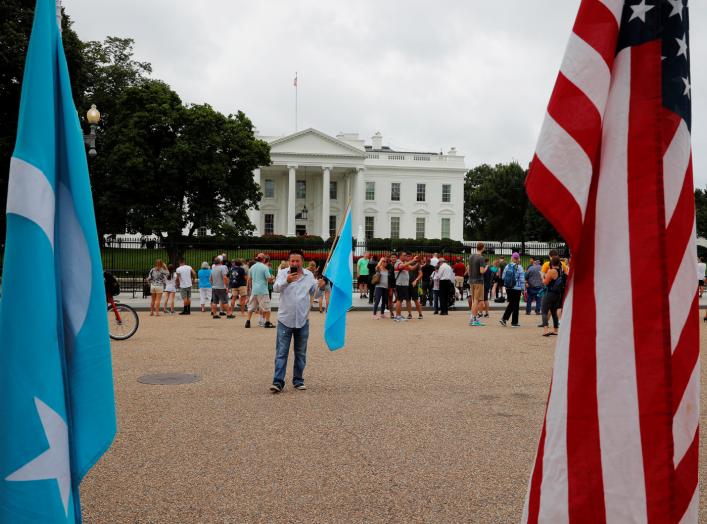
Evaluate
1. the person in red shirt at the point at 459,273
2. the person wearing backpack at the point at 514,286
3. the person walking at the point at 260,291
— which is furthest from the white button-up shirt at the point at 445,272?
the person walking at the point at 260,291

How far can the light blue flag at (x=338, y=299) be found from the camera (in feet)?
27.8

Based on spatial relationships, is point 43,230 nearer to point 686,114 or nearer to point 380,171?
point 686,114

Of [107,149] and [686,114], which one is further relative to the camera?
[107,149]

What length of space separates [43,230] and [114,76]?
149ft

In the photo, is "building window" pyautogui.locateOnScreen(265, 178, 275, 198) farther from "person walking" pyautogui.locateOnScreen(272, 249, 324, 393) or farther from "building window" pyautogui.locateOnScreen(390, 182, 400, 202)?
"person walking" pyautogui.locateOnScreen(272, 249, 324, 393)

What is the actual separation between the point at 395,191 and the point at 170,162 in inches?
1460

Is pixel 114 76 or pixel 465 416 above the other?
pixel 114 76

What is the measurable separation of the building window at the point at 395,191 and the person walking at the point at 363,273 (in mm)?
46710

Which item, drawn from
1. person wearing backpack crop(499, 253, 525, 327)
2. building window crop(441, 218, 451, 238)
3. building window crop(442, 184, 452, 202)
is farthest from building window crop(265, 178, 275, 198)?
person wearing backpack crop(499, 253, 525, 327)

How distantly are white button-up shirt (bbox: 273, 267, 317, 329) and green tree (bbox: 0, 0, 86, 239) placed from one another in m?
21.0

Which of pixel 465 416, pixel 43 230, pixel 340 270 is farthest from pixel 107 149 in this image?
pixel 43 230

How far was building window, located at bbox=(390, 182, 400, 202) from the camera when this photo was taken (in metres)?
69.9

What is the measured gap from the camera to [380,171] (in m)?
69.7

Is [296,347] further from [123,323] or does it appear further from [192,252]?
[192,252]
